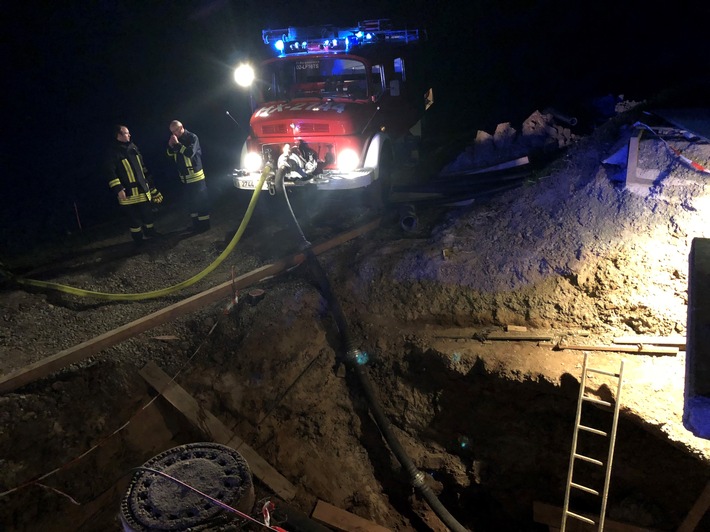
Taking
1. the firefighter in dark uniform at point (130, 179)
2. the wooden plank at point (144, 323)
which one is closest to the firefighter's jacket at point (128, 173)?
the firefighter in dark uniform at point (130, 179)

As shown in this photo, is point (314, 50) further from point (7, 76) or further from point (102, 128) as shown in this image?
point (7, 76)

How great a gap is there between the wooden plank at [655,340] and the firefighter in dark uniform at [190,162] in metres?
6.33

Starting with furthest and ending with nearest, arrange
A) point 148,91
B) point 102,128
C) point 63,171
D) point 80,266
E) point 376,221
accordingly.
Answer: point 148,91 < point 102,128 < point 63,171 < point 376,221 < point 80,266

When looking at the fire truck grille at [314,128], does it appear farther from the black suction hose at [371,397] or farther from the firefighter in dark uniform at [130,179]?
the firefighter in dark uniform at [130,179]

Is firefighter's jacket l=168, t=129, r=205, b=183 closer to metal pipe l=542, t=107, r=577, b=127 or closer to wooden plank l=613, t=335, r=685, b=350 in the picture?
wooden plank l=613, t=335, r=685, b=350

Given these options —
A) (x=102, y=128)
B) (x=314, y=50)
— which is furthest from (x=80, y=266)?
(x=102, y=128)

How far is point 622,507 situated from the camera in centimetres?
463

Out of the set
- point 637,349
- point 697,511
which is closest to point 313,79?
point 637,349

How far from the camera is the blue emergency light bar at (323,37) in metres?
7.82

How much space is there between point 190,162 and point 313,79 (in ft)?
8.73

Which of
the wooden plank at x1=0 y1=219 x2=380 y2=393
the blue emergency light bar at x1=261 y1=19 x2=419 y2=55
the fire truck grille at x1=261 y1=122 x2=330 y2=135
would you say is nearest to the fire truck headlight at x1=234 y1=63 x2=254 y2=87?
the blue emergency light bar at x1=261 y1=19 x2=419 y2=55

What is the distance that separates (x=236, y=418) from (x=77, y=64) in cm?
1173

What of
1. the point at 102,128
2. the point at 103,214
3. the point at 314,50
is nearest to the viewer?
the point at 314,50

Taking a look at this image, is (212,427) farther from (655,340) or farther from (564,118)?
(564,118)
